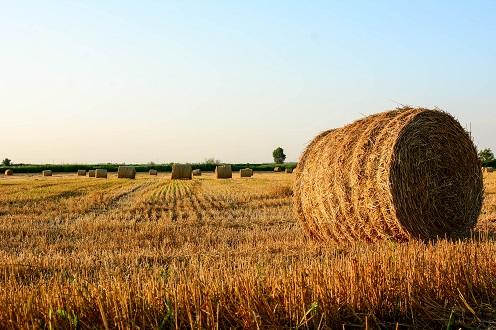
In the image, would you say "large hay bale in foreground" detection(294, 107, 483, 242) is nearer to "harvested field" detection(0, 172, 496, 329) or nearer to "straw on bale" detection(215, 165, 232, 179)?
"harvested field" detection(0, 172, 496, 329)

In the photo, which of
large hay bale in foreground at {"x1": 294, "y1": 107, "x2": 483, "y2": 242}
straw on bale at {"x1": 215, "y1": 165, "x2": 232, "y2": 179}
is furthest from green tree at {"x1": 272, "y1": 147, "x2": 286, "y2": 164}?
large hay bale in foreground at {"x1": 294, "y1": 107, "x2": 483, "y2": 242}

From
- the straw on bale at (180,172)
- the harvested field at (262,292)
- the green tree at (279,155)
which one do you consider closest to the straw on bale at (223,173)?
the straw on bale at (180,172)

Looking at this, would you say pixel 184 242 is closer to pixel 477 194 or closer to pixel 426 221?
pixel 426 221

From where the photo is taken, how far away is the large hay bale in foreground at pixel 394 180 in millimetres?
9648

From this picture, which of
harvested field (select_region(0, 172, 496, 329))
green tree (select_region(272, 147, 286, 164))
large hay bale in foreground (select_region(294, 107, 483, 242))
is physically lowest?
harvested field (select_region(0, 172, 496, 329))

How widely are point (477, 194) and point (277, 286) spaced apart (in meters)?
7.59

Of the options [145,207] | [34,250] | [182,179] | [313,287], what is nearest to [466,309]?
[313,287]

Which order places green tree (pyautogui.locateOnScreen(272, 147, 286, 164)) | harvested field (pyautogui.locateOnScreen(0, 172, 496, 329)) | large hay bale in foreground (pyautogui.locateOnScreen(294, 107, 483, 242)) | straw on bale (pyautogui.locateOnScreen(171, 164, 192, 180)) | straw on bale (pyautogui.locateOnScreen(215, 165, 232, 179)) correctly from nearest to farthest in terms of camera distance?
1. harvested field (pyautogui.locateOnScreen(0, 172, 496, 329))
2. large hay bale in foreground (pyautogui.locateOnScreen(294, 107, 483, 242))
3. straw on bale (pyautogui.locateOnScreen(171, 164, 192, 180))
4. straw on bale (pyautogui.locateOnScreen(215, 165, 232, 179))
5. green tree (pyautogui.locateOnScreen(272, 147, 286, 164))

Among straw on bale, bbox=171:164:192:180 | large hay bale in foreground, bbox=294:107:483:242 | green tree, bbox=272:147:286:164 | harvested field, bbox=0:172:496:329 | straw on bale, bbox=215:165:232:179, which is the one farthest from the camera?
green tree, bbox=272:147:286:164

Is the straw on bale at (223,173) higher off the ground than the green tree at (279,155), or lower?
lower

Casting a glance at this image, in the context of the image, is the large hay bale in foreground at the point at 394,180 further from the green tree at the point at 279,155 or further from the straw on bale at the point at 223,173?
the green tree at the point at 279,155

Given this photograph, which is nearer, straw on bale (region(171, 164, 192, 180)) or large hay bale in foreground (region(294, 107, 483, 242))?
large hay bale in foreground (region(294, 107, 483, 242))

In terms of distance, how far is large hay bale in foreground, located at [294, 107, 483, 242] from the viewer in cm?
965

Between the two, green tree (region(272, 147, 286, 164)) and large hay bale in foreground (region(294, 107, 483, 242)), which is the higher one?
green tree (region(272, 147, 286, 164))
